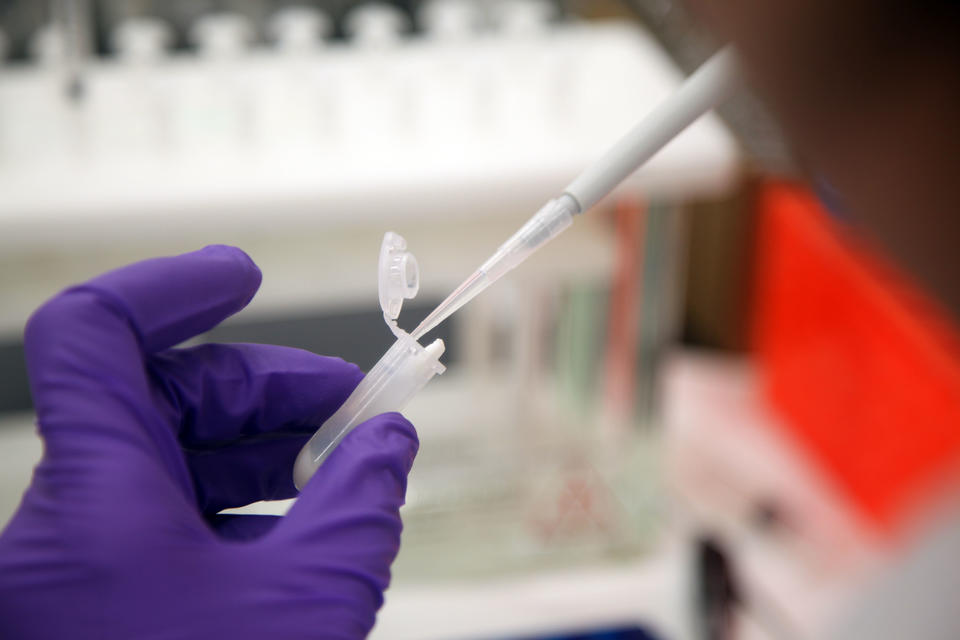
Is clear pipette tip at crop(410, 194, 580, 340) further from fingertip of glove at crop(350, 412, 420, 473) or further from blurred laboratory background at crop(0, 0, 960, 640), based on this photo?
blurred laboratory background at crop(0, 0, 960, 640)

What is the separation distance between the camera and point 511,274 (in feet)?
3.00

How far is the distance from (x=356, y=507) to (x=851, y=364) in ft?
3.08

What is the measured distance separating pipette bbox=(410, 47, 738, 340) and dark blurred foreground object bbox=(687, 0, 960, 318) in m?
0.21

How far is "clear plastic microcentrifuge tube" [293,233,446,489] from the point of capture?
1.53 feet

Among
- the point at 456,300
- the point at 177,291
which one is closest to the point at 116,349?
the point at 177,291

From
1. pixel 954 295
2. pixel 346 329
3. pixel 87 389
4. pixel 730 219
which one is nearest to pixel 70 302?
pixel 87 389

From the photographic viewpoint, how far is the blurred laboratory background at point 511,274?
0.84 meters

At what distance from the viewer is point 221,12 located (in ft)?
3.39

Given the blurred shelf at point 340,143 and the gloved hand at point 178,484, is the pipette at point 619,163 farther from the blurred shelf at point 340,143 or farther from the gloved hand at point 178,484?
the blurred shelf at point 340,143

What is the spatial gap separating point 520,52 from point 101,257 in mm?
463

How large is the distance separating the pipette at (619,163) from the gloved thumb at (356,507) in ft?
0.23

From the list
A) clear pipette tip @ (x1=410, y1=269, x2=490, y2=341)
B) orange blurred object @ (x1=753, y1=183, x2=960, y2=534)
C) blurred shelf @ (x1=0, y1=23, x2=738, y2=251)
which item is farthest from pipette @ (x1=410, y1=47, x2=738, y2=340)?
orange blurred object @ (x1=753, y1=183, x2=960, y2=534)

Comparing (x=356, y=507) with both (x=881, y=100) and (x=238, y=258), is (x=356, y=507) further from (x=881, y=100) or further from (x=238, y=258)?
(x=881, y=100)

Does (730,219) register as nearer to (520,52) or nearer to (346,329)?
(520,52)
